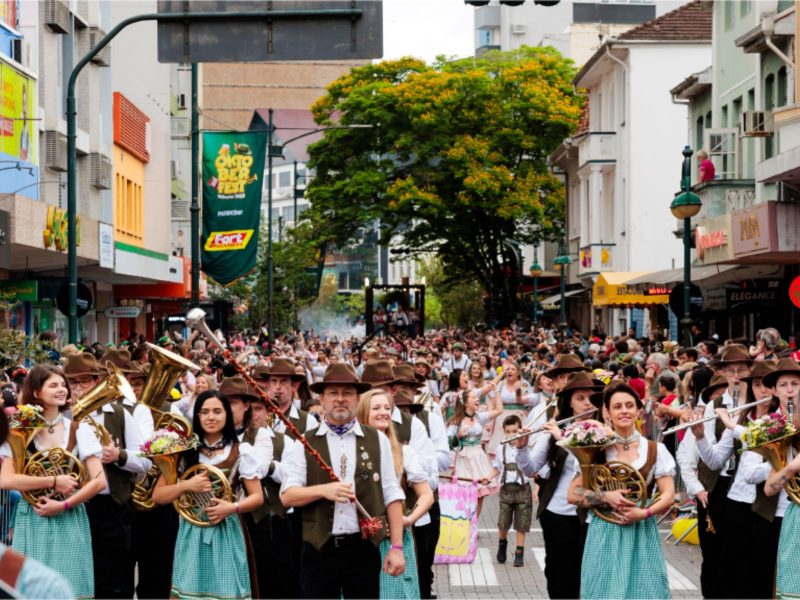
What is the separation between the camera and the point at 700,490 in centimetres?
1028

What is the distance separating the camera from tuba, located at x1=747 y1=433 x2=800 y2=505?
29.7ft

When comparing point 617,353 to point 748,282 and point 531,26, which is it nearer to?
point 748,282

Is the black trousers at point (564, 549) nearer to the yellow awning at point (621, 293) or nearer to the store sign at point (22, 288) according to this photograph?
the store sign at point (22, 288)

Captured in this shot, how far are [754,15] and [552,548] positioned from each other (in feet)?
77.4

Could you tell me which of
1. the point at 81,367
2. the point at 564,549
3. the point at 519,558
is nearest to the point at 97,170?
the point at 519,558

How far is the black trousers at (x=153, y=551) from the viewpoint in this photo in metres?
10.5

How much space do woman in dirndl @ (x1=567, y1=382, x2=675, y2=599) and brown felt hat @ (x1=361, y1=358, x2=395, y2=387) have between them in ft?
8.04

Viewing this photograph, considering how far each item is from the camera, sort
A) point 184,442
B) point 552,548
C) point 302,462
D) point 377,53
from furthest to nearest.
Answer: point 377,53, point 552,548, point 184,442, point 302,462

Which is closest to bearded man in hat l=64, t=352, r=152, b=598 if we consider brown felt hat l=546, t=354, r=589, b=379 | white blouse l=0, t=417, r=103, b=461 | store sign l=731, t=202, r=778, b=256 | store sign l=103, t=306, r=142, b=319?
white blouse l=0, t=417, r=103, b=461

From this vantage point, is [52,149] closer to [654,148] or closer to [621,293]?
[621,293]

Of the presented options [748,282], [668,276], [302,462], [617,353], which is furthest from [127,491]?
[748,282]

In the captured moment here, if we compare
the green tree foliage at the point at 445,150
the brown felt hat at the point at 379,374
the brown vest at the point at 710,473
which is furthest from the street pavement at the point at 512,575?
the green tree foliage at the point at 445,150

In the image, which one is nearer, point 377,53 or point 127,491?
point 127,491

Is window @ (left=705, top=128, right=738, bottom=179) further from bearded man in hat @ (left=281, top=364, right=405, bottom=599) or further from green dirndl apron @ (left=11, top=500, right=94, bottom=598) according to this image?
bearded man in hat @ (left=281, top=364, right=405, bottom=599)
